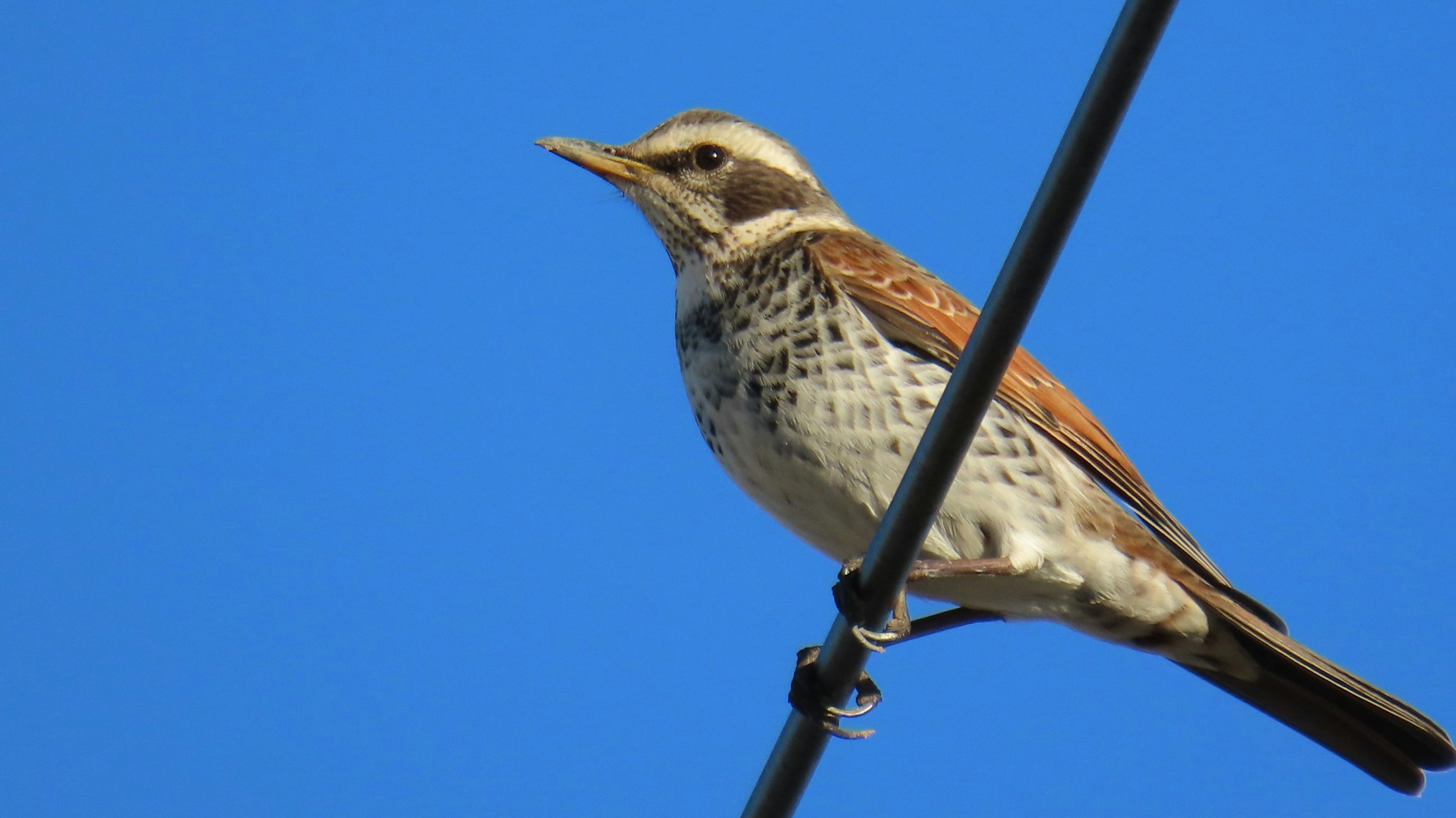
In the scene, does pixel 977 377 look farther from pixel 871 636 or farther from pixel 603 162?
pixel 603 162

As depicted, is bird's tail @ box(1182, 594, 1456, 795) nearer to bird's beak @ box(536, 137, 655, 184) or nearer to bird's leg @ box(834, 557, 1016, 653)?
bird's leg @ box(834, 557, 1016, 653)

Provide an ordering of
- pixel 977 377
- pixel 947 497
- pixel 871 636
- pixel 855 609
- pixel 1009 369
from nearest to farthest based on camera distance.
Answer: pixel 977 377, pixel 855 609, pixel 871 636, pixel 947 497, pixel 1009 369

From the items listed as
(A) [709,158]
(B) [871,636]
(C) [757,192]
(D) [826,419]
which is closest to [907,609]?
(D) [826,419]

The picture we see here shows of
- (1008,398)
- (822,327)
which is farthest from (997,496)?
(822,327)

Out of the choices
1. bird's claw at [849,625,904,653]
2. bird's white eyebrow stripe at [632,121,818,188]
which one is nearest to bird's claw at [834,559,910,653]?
bird's claw at [849,625,904,653]

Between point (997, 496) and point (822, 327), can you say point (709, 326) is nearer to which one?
point (822, 327)
